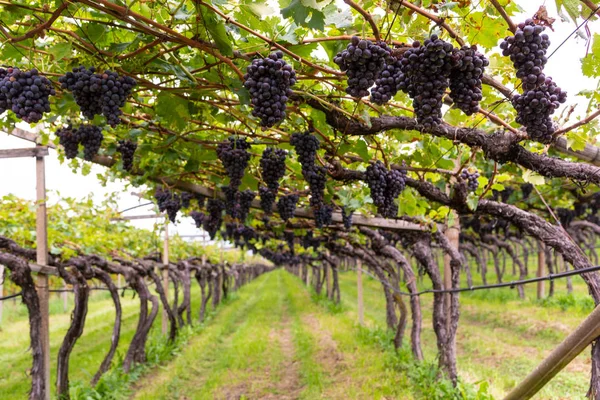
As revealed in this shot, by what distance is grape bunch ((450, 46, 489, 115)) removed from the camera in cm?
192

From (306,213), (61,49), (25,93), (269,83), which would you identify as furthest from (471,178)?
(25,93)

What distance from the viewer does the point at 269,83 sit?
2.17m

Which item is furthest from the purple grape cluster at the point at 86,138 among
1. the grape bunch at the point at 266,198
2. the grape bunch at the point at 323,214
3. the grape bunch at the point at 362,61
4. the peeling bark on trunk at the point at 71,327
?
the peeling bark on trunk at the point at 71,327

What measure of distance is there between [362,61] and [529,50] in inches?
23.8

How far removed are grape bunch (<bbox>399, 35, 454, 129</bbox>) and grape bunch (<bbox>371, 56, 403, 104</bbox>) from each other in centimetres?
4

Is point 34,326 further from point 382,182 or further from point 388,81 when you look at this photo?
point 388,81

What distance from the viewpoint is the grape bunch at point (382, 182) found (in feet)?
12.9

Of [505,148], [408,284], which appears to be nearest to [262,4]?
[505,148]

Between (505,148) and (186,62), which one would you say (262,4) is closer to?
(186,62)

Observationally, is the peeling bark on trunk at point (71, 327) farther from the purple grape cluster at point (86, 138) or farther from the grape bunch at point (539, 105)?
the grape bunch at point (539, 105)

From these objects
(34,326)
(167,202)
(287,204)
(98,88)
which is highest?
(98,88)

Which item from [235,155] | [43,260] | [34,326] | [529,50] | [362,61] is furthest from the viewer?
[43,260]

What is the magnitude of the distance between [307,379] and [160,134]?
5736 mm

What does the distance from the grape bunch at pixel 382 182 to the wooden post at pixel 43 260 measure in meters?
3.71
